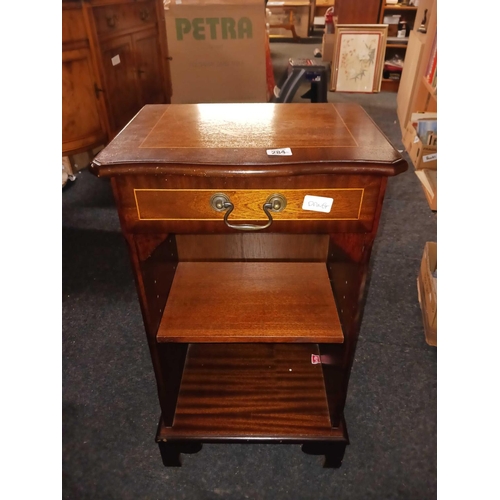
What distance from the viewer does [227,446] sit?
117 centimetres

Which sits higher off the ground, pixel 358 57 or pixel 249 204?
pixel 249 204

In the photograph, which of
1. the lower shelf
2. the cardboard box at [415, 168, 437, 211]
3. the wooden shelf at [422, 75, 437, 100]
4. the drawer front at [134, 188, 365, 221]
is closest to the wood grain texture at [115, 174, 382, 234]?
the drawer front at [134, 188, 365, 221]

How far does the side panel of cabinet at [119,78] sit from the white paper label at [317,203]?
1585 mm

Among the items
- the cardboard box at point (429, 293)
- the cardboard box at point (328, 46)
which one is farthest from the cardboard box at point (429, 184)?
the cardboard box at point (328, 46)

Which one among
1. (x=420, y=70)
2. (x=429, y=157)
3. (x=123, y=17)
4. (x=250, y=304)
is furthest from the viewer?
(x=420, y=70)

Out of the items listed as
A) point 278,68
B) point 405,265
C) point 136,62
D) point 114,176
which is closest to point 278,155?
point 114,176

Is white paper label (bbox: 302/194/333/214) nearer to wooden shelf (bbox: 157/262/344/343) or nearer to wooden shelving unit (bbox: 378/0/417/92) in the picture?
wooden shelf (bbox: 157/262/344/343)

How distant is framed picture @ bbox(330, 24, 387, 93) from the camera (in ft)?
12.6

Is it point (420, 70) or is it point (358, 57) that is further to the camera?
point (358, 57)

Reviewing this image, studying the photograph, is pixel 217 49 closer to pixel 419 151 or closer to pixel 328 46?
pixel 419 151

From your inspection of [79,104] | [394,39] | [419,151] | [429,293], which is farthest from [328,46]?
[429,293]

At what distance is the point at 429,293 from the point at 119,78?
177 cm

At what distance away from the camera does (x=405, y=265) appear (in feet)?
6.08

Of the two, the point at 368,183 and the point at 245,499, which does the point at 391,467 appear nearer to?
the point at 245,499
